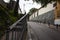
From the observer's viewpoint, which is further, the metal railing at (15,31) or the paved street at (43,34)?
the paved street at (43,34)

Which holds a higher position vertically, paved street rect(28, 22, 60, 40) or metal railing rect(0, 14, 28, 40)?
metal railing rect(0, 14, 28, 40)

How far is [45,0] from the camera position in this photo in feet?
66.5

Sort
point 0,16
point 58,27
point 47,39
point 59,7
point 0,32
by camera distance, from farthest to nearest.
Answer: point 58,27 < point 59,7 < point 47,39 < point 0,16 < point 0,32

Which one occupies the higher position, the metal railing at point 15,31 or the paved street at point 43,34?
the metal railing at point 15,31

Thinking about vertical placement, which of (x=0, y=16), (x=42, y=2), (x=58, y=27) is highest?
(x=42, y=2)

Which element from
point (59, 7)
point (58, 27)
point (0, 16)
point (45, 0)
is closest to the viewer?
point (0, 16)

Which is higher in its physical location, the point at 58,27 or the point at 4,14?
the point at 4,14

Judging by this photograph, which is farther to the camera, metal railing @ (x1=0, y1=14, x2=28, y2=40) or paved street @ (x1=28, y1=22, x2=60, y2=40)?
paved street @ (x1=28, y1=22, x2=60, y2=40)

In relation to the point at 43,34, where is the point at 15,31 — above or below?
above

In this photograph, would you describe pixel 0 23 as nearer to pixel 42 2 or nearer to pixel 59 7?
pixel 42 2

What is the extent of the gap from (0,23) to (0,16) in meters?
0.62

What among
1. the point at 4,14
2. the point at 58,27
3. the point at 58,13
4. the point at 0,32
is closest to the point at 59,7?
the point at 58,13

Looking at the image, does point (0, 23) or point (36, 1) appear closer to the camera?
point (0, 23)

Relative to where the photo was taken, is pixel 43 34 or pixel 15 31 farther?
pixel 43 34
